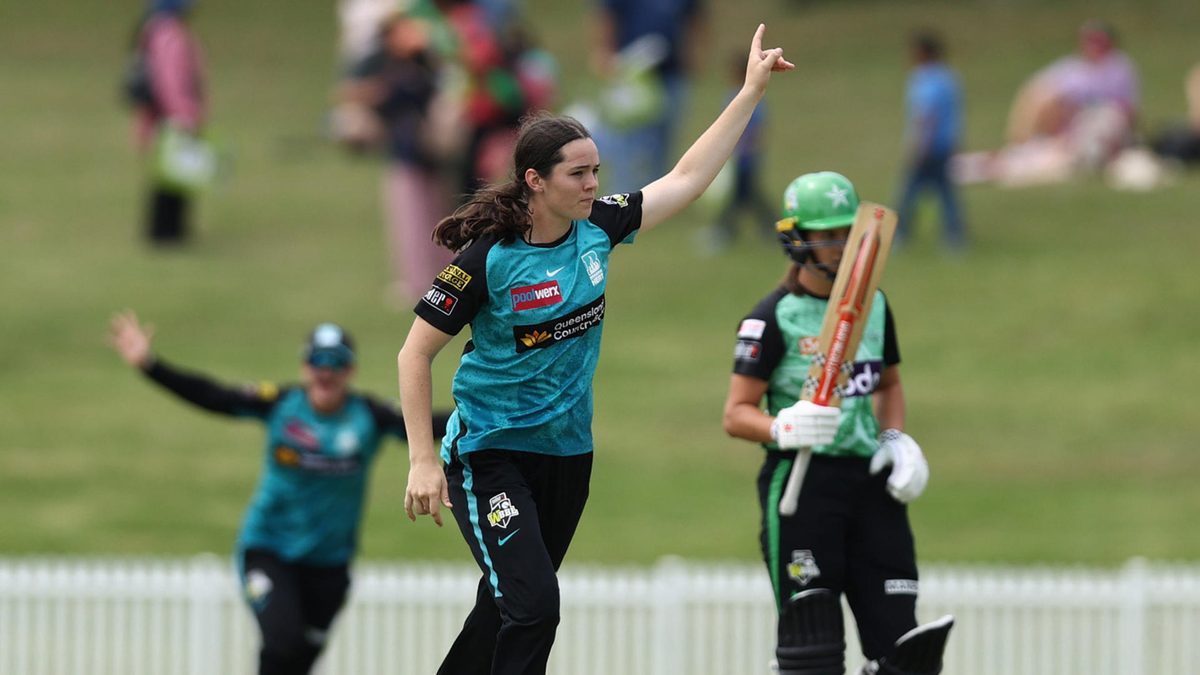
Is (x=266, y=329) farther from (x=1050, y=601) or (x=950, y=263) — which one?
(x=1050, y=601)

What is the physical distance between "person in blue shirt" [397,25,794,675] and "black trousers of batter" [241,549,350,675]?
2.96 metres

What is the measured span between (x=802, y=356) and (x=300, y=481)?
11.1ft

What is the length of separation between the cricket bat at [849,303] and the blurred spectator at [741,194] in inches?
458

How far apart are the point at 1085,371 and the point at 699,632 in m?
6.65

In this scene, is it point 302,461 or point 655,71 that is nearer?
point 302,461

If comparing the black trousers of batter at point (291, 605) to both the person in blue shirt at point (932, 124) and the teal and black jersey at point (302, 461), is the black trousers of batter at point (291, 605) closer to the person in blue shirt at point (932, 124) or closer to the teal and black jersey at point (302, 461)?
the teal and black jersey at point (302, 461)

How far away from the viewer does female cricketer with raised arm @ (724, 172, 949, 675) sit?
21.8ft

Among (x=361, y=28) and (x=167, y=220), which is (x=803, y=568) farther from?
(x=361, y=28)

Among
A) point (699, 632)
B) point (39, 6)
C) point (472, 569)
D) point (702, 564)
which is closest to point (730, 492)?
point (702, 564)

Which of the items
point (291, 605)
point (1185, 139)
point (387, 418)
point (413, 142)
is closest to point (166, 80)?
point (413, 142)

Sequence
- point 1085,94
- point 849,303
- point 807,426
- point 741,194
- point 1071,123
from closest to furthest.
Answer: point 807,426
point 849,303
point 741,194
point 1085,94
point 1071,123

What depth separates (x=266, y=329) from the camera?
1836 cm

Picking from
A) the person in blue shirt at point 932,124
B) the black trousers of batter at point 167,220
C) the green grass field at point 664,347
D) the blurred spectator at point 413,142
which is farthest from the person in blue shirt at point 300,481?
the black trousers of batter at point 167,220

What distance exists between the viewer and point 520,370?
609cm
